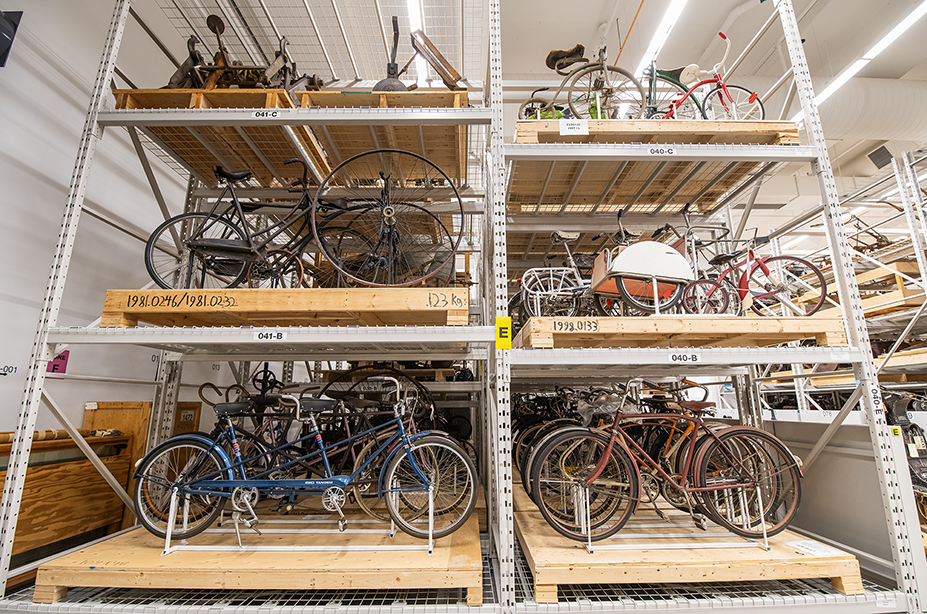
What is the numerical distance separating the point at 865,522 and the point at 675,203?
2479mm

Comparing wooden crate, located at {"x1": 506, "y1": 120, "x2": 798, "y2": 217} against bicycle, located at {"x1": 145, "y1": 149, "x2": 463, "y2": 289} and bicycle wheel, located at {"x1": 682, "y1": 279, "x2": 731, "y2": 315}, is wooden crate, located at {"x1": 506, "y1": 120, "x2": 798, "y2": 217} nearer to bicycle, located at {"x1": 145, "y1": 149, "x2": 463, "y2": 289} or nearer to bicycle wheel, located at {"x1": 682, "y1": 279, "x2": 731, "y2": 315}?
bicycle, located at {"x1": 145, "y1": 149, "x2": 463, "y2": 289}

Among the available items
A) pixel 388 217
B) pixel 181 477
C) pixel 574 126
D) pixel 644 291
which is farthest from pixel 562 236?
pixel 181 477

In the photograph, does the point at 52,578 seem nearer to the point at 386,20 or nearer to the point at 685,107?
the point at 386,20

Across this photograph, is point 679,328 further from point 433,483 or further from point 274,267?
point 274,267

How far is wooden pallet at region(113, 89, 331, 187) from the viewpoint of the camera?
2.62 m

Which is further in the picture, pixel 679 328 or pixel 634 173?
pixel 634 173

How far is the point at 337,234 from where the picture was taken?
3393mm

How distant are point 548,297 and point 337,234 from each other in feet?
6.26

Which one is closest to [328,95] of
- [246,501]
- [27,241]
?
[27,241]

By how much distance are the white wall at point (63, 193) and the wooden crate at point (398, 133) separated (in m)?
1.88

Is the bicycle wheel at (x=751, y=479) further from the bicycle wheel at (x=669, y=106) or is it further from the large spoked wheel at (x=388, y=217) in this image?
the bicycle wheel at (x=669, y=106)

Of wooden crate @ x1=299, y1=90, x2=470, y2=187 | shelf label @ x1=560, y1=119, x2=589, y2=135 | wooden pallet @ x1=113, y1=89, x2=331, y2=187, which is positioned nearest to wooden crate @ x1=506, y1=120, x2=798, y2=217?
shelf label @ x1=560, y1=119, x2=589, y2=135

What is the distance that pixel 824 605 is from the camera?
192 centimetres

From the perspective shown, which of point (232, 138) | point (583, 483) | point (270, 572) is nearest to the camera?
point (270, 572)
